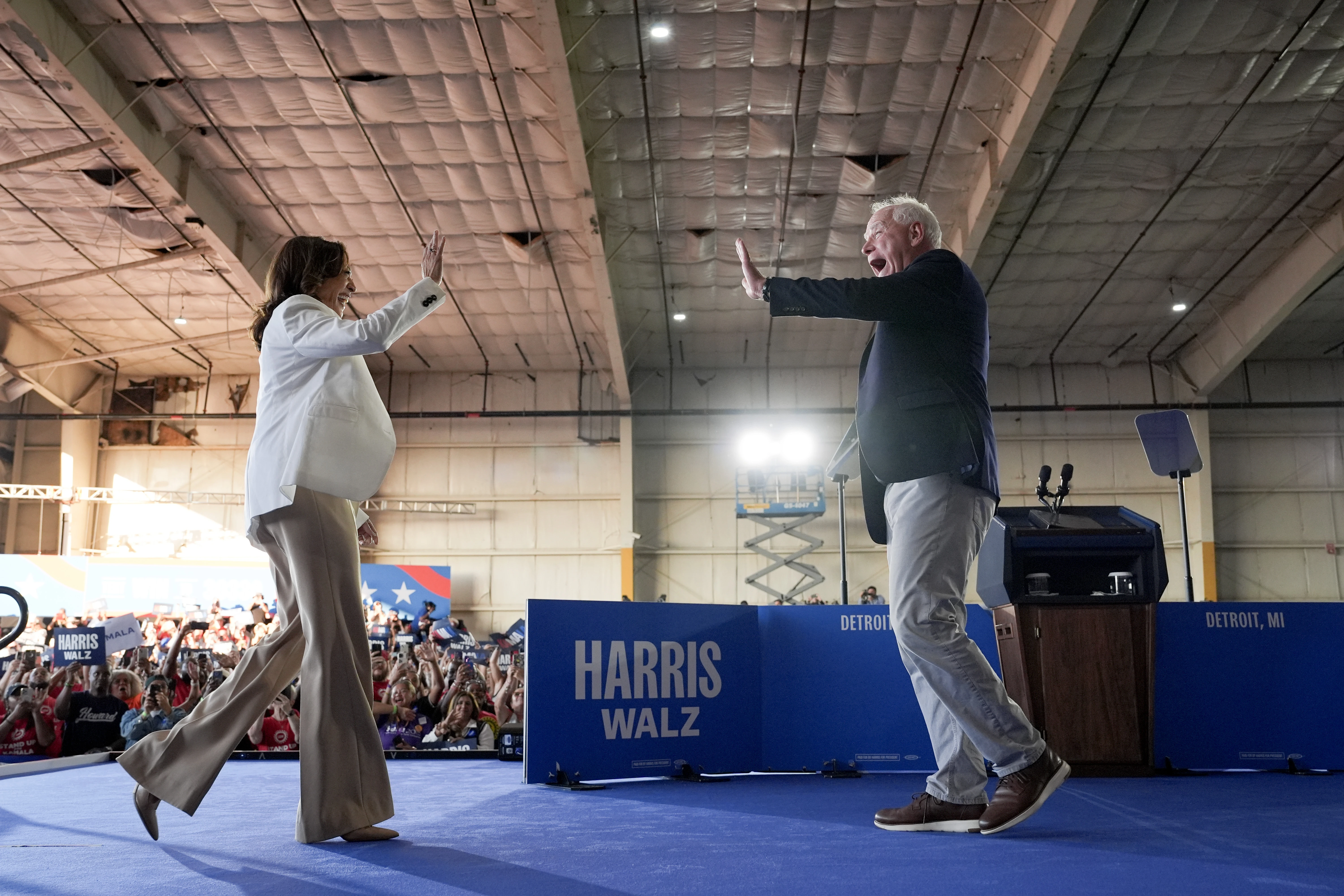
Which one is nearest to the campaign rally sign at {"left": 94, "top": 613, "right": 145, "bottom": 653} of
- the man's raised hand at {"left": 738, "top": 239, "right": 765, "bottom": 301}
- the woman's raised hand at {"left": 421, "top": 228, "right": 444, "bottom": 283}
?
the woman's raised hand at {"left": 421, "top": 228, "right": 444, "bottom": 283}

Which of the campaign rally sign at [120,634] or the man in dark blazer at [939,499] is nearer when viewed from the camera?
the man in dark blazer at [939,499]

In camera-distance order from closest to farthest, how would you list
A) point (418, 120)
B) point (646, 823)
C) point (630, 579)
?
point (646, 823)
point (418, 120)
point (630, 579)

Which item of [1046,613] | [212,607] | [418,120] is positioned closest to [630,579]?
[212,607]

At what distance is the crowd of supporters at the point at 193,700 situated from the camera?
5004 mm

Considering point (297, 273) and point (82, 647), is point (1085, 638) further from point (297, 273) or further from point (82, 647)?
point (82, 647)

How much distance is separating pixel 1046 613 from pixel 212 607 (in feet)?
45.7

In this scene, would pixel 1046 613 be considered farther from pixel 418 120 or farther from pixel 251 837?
pixel 418 120

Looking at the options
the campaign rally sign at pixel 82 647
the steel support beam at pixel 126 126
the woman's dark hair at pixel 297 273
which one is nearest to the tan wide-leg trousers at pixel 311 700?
the woman's dark hair at pixel 297 273

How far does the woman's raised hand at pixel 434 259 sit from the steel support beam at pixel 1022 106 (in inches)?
288

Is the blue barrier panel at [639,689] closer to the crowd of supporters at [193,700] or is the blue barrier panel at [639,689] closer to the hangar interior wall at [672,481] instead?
the crowd of supporters at [193,700]

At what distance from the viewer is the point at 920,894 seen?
1495mm

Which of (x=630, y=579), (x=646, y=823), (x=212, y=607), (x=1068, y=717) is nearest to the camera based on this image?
(x=646, y=823)

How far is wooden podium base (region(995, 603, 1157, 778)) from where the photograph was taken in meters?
3.37

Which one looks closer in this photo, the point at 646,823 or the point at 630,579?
the point at 646,823
